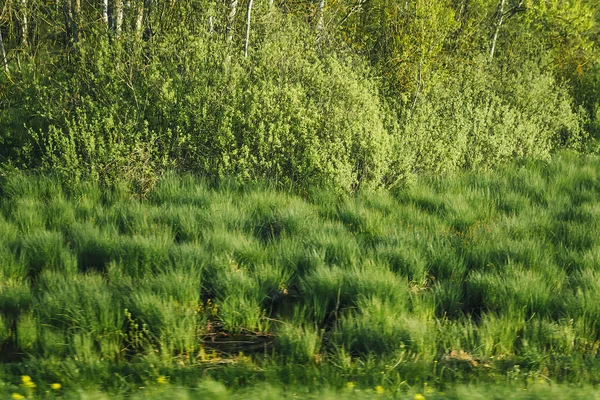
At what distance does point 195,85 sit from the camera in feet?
32.8

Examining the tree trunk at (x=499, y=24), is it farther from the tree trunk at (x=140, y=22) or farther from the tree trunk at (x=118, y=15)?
the tree trunk at (x=118, y=15)

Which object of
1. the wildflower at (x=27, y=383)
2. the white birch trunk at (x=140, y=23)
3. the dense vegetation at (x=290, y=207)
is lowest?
the wildflower at (x=27, y=383)

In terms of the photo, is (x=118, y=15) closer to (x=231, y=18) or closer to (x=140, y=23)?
(x=140, y=23)

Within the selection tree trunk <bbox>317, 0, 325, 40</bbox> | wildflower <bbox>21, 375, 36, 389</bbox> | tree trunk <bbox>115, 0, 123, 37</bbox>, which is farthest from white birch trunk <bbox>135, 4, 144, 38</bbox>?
wildflower <bbox>21, 375, 36, 389</bbox>

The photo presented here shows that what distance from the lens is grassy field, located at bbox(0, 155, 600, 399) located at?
4.71 meters

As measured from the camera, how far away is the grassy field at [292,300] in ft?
15.5

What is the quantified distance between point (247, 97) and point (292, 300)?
15.0 feet

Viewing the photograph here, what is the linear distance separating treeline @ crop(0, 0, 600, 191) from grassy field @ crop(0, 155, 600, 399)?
128 centimetres

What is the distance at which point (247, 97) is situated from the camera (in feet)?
32.2

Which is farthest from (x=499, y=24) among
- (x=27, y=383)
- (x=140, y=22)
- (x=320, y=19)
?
(x=27, y=383)

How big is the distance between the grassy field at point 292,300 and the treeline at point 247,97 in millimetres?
1283

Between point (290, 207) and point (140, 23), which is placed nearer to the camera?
point (290, 207)

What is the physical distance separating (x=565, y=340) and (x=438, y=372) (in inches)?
46.7

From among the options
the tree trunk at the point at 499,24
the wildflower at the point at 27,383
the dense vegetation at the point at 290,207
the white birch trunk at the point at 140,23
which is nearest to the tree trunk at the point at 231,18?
the dense vegetation at the point at 290,207
